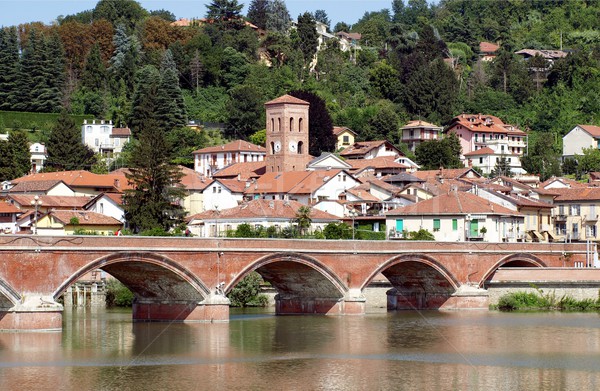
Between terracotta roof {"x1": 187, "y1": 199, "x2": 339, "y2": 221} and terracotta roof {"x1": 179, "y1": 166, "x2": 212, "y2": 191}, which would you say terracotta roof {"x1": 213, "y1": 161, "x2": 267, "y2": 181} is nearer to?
terracotta roof {"x1": 179, "y1": 166, "x2": 212, "y2": 191}

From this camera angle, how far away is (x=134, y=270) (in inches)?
2234

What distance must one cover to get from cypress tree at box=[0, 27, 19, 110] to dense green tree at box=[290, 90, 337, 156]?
1023 inches

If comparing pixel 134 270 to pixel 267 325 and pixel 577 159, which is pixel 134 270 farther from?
pixel 577 159

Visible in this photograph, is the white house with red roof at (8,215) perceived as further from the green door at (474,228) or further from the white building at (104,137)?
the white building at (104,137)

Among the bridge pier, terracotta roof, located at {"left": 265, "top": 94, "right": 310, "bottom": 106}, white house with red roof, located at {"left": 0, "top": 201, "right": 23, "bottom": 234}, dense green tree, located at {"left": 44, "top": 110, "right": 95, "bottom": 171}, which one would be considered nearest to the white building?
dense green tree, located at {"left": 44, "top": 110, "right": 95, "bottom": 171}

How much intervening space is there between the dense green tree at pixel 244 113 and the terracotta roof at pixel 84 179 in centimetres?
2346

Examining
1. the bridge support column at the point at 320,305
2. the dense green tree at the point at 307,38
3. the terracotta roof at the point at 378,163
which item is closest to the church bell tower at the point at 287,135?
the terracotta roof at the point at 378,163

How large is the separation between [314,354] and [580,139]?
7172 cm

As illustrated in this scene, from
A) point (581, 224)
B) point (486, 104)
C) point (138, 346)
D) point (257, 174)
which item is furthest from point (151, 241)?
point (486, 104)

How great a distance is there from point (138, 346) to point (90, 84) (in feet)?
265

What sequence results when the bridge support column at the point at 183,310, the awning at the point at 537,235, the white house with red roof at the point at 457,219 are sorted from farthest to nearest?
1. the awning at the point at 537,235
2. the white house with red roof at the point at 457,219
3. the bridge support column at the point at 183,310

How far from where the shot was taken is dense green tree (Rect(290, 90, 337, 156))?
365ft

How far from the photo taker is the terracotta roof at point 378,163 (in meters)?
106

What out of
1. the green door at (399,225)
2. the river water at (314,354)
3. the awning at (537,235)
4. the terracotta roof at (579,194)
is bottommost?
the river water at (314,354)
